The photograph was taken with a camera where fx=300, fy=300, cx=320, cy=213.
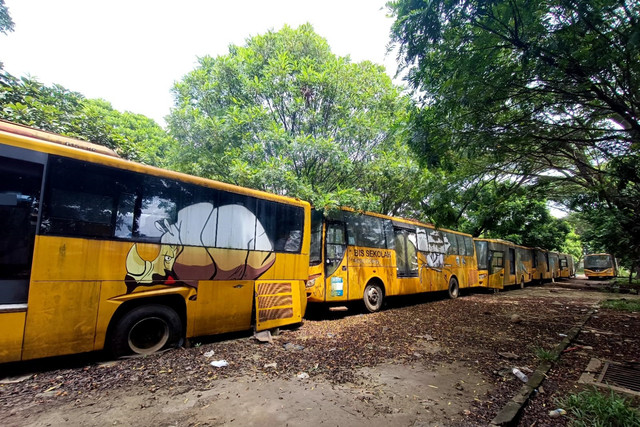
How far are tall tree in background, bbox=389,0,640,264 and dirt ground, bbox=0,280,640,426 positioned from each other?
372 centimetres

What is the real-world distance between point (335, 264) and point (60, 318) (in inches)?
214

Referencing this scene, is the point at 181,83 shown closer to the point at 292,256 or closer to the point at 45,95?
the point at 45,95

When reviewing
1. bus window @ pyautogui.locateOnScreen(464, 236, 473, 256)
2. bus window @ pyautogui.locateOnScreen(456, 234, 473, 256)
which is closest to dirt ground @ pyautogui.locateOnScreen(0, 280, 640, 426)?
bus window @ pyautogui.locateOnScreen(456, 234, 473, 256)

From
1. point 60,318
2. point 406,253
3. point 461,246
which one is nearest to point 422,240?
point 406,253

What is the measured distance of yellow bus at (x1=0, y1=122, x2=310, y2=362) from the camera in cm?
348

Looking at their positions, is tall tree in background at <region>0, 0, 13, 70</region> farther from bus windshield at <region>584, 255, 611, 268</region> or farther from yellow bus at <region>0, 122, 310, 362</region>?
bus windshield at <region>584, 255, 611, 268</region>

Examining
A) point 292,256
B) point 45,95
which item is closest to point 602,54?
point 292,256

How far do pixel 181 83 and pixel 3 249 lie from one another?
8.06 metres

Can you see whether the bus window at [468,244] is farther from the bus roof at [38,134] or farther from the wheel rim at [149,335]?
the bus roof at [38,134]

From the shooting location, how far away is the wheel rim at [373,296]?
28.6ft

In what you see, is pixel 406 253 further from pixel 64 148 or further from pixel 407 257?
pixel 64 148

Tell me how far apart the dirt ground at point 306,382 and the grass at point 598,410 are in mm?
218

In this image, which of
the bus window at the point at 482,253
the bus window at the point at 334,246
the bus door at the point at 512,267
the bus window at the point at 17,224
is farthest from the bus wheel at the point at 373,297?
the bus door at the point at 512,267

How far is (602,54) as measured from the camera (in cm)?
392
